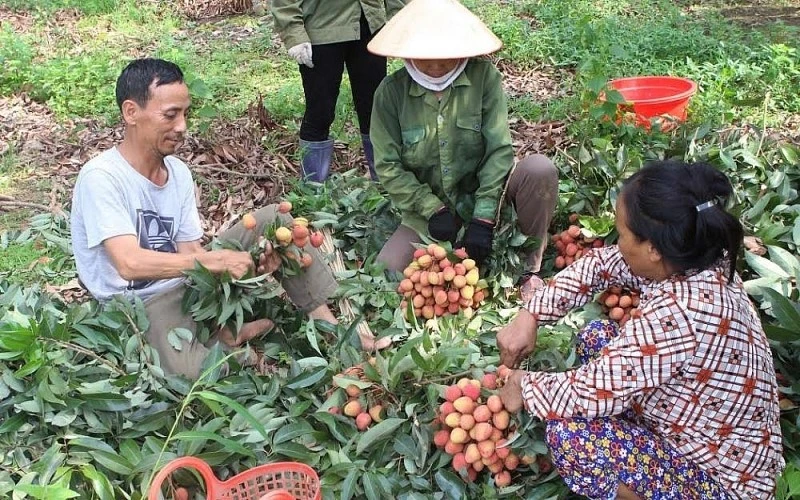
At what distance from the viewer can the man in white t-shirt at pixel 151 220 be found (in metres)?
2.47

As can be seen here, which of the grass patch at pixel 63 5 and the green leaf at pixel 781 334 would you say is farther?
the grass patch at pixel 63 5

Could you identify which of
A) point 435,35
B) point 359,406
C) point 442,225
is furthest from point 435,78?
point 359,406

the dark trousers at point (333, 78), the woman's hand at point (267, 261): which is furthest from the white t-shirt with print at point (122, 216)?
the dark trousers at point (333, 78)

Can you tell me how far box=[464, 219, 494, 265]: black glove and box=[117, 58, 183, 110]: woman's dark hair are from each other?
126cm

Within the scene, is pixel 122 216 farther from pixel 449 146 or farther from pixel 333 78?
pixel 333 78

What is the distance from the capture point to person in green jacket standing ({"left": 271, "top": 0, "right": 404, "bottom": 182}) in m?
3.59

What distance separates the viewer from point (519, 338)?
7.50 ft

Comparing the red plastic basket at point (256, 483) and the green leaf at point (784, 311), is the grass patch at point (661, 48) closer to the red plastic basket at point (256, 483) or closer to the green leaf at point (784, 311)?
the green leaf at point (784, 311)

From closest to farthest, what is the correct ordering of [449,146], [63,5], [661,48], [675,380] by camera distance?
[675,380]
[449,146]
[661,48]
[63,5]

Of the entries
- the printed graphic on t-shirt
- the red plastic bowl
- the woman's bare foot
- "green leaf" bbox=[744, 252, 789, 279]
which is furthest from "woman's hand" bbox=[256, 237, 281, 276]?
the red plastic bowl

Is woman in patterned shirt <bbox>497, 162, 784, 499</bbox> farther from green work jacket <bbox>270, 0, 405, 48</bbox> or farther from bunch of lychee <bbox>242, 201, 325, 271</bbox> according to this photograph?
green work jacket <bbox>270, 0, 405, 48</bbox>

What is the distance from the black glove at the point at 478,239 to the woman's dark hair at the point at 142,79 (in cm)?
126

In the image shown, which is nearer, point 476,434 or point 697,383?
point 697,383

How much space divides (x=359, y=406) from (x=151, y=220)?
3.30 feet
